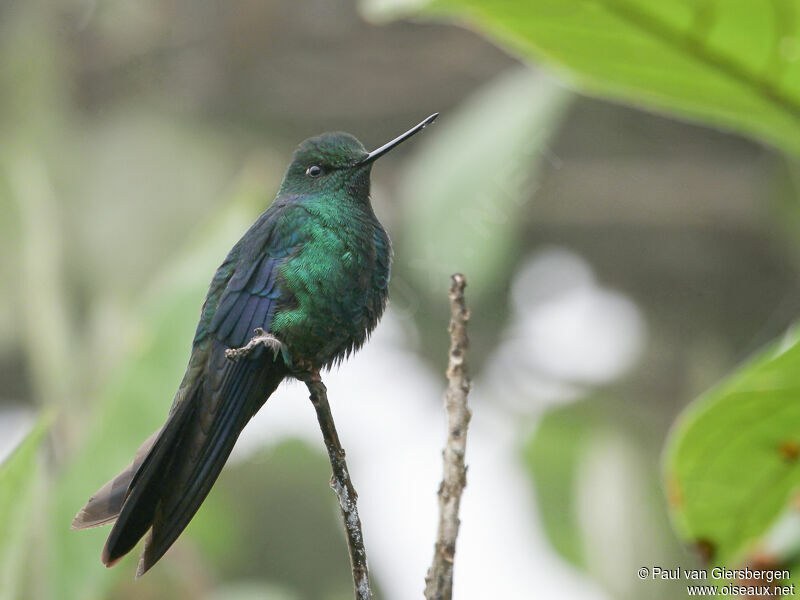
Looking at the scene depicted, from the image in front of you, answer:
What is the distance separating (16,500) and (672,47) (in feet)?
4.01

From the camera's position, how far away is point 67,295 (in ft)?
12.6

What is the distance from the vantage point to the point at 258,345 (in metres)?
1.21

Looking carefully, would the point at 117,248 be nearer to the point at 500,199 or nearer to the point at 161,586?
the point at 161,586

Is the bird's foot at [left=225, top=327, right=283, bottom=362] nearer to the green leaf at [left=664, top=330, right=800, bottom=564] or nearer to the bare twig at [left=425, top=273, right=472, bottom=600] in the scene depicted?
the bare twig at [left=425, top=273, right=472, bottom=600]

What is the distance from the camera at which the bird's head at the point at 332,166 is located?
1.46 metres

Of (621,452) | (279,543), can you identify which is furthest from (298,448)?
(621,452)

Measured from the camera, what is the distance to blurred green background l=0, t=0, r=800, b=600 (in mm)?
1642

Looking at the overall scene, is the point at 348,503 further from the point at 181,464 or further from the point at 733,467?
the point at 733,467

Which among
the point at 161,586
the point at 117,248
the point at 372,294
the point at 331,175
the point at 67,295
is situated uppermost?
the point at 117,248

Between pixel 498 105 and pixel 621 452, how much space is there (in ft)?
4.50

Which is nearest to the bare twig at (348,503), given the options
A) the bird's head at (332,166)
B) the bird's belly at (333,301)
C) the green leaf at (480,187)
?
the bird's belly at (333,301)

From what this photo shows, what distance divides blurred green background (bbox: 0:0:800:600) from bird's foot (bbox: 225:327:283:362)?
1.26 feet

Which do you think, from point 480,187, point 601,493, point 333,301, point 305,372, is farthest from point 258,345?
point 601,493

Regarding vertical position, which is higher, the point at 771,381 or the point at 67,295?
the point at 67,295
